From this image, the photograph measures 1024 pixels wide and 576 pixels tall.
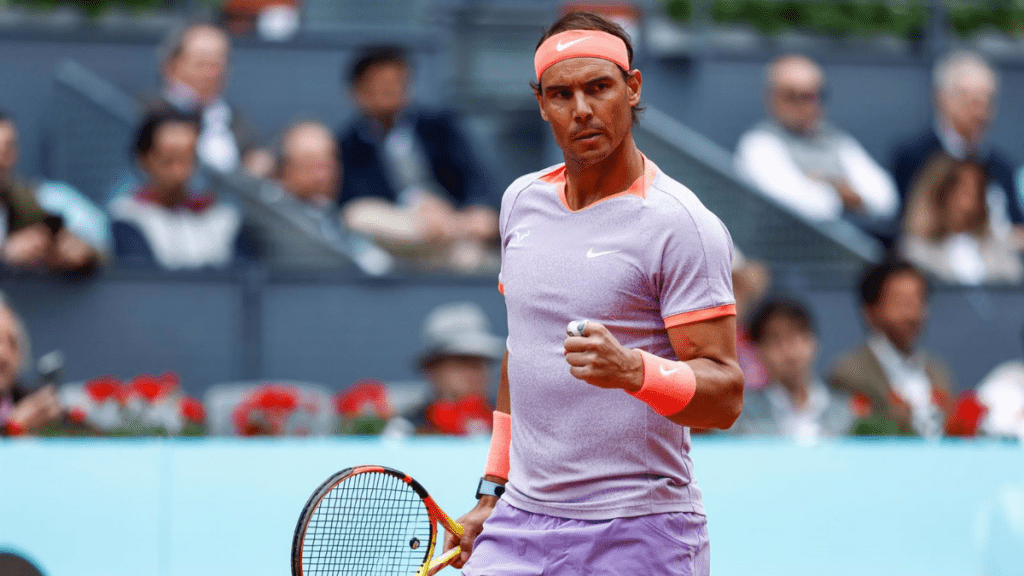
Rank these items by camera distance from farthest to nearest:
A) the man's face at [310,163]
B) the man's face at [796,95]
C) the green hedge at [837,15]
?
the green hedge at [837,15]
the man's face at [796,95]
the man's face at [310,163]

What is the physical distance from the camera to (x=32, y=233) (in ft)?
22.9

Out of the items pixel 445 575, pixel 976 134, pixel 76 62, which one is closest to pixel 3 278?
pixel 76 62

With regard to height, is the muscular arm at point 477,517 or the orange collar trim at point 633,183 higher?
the orange collar trim at point 633,183

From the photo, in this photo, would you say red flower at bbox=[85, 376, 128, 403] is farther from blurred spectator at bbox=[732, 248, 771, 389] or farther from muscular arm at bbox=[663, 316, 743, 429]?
muscular arm at bbox=[663, 316, 743, 429]

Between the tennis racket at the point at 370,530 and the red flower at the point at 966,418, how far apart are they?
10.3ft

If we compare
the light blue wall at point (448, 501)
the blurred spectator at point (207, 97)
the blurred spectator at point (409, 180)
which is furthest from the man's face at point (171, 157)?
the light blue wall at point (448, 501)

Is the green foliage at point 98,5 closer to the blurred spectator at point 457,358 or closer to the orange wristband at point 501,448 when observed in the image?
the blurred spectator at point 457,358

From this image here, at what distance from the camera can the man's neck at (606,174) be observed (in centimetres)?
270

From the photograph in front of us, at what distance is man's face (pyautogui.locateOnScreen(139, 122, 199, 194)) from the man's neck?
4.73m

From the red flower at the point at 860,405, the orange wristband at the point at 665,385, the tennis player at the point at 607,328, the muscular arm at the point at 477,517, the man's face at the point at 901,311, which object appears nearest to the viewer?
the orange wristband at the point at 665,385

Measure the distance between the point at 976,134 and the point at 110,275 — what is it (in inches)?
204

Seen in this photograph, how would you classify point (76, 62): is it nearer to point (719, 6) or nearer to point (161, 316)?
point (161, 316)

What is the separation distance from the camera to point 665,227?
8.55 feet

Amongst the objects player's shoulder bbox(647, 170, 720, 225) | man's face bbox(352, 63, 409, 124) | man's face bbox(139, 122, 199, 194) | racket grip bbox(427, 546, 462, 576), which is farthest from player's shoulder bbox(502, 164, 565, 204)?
man's face bbox(352, 63, 409, 124)
